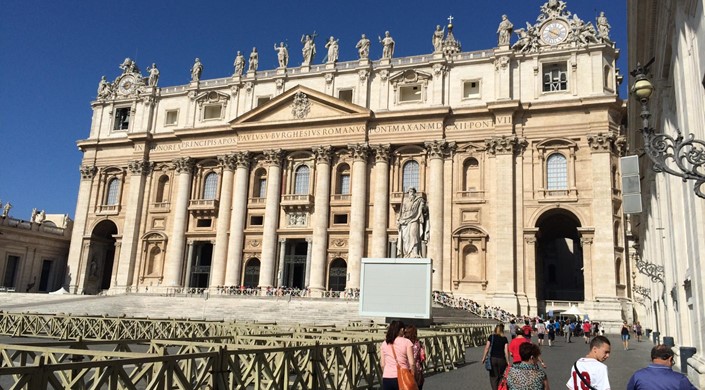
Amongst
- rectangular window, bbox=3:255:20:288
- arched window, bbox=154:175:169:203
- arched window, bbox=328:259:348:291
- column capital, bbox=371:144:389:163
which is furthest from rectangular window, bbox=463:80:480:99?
rectangular window, bbox=3:255:20:288

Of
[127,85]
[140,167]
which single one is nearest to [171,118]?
[140,167]

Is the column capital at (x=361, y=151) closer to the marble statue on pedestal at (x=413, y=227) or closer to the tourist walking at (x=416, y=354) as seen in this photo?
the marble statue on pedestal at (x=413, y=227)

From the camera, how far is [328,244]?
4522 centimetres

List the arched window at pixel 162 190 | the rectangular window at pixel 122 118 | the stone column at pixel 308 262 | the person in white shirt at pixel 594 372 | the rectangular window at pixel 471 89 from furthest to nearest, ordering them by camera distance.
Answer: the rectangular window at pixel 122 118 → the arched window at pixel 162 190 → the stone column at pixel 308 262 → the rectangular window at pixel 471 89 → the person in white shirt at pixel 594 372

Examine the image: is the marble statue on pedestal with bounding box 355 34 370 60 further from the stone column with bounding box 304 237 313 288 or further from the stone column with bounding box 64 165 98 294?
the stone column with bounding box 64 165 98 294

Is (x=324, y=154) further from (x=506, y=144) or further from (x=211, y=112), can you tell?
(x=506, y=144)

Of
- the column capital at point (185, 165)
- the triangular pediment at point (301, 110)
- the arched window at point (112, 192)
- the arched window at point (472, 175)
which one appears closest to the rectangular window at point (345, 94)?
the triangular pediment at point (301, 110)

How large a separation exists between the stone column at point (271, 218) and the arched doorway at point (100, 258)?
620 inches

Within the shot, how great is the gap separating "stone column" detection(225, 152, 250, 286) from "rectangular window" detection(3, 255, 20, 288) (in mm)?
20611

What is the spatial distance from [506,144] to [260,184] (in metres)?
20.1

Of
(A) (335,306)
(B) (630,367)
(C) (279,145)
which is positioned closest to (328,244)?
(C) (279,145)

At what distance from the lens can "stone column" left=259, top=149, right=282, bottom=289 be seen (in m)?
45.3

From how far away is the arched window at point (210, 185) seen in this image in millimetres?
50469

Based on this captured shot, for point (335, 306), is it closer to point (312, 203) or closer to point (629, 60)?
point (312, 203)
